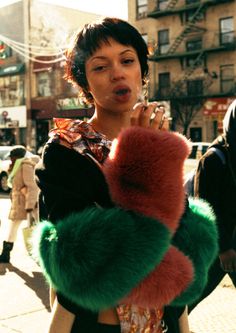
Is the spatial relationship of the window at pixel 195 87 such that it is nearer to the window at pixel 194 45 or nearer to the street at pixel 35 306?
the window at pixel 194 45

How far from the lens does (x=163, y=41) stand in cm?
3456

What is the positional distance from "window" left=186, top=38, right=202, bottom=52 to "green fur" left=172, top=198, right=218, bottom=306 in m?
32.4

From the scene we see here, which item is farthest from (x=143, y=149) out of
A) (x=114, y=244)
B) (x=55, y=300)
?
(x=55, y=300)

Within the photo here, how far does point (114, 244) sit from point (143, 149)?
31 cm

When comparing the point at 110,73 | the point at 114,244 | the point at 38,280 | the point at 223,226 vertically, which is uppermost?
the point at 110,73

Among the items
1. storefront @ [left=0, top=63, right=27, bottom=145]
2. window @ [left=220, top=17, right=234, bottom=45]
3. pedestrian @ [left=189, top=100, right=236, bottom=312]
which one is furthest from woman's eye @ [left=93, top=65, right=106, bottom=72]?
storefront @ [left=0, top=63, right=27, bottom=145]

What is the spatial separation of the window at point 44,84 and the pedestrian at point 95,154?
38505mm

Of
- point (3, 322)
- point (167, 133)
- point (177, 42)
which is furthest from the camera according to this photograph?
point (177, 42)

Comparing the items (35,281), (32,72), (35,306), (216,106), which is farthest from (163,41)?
(35,306)

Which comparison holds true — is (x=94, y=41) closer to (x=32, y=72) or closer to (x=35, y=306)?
(x=35, y=306)

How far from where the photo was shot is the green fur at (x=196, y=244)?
1.75 metres

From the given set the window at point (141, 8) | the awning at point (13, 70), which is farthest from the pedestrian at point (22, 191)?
the awning at point (13, 70)

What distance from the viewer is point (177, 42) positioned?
33719 mm

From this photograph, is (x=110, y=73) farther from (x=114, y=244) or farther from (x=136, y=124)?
(x=114, y=244)
